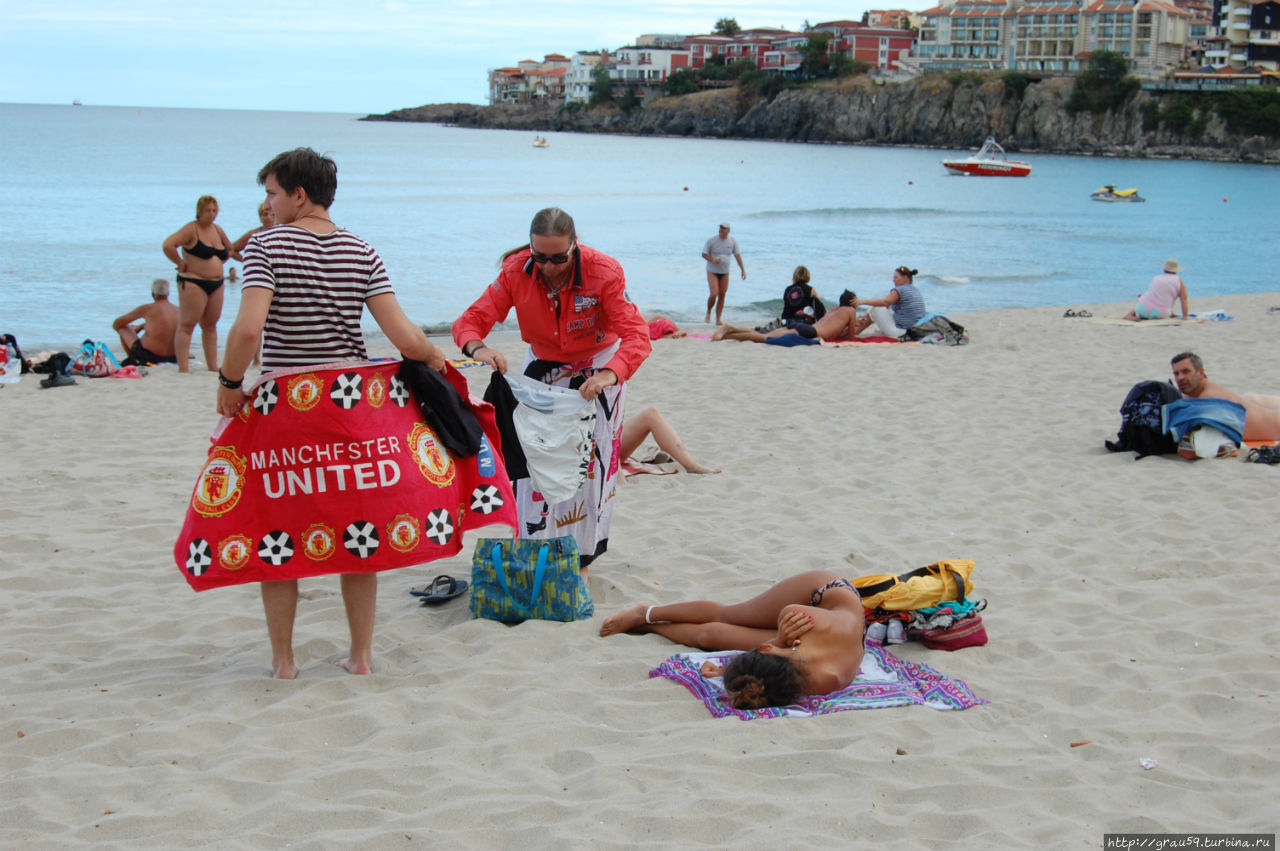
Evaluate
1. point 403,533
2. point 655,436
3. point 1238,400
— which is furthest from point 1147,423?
point 403,533

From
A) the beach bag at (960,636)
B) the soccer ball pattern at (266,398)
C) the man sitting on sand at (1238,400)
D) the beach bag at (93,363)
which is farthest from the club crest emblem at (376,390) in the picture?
the beach bag at (93,363)

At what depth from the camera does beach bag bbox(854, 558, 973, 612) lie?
4.24m

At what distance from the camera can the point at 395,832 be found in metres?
2.74

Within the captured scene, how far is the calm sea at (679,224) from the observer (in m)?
21.8

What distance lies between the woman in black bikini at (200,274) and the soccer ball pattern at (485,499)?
6.84 m

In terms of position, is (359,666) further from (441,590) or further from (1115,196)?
(1115,196)

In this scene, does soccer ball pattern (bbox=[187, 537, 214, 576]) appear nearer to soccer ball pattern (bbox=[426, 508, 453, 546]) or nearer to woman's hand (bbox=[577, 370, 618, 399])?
soccer ball pattern (bbox=[426, 508, 453, 546])

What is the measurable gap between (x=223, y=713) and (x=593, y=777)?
129 centimetres

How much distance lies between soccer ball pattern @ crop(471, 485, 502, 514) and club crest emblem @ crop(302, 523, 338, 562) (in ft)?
1.74

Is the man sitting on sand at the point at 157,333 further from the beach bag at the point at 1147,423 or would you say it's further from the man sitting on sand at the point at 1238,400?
the man sitting on sand at the point at 1238,400

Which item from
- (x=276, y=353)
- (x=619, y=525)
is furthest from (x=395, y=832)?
(x=619, y=525)

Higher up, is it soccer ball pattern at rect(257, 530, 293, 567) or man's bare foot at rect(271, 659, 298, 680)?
soccer ball pattern at rect(257, 530, 293, 567)

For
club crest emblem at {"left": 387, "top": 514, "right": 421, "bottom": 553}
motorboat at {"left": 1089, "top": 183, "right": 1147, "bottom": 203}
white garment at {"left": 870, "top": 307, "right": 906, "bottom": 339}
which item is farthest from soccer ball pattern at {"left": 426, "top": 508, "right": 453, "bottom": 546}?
motorboat at {"left": 1089, "top": 183, "right": 1147, "bottom": 203}

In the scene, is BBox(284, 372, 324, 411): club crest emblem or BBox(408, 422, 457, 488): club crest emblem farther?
BBox(408, 422, 457, 488): club crest emblem
